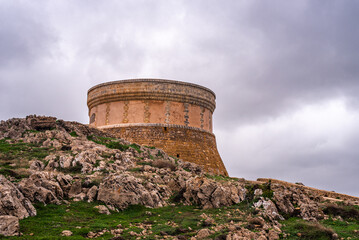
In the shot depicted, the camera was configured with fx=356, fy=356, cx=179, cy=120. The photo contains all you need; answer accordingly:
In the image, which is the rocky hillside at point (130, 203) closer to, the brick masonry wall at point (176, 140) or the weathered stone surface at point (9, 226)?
the weathered stone surface at point (9, 226)

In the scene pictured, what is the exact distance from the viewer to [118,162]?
1574 centimetres

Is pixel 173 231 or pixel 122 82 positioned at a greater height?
pixel 122 82

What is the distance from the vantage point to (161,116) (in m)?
24.2

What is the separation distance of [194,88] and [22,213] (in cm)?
1720

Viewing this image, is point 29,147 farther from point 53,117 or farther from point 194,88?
point 194,88

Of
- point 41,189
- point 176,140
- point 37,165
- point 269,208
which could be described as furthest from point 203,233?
point 176,140

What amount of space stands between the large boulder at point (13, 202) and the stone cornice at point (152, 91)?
48.6ft

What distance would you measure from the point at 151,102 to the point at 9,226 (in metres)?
16.4

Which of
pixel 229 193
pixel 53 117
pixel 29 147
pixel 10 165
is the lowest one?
pixel 229 193

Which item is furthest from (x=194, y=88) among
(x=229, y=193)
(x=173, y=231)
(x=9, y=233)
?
(x=9, y=233)

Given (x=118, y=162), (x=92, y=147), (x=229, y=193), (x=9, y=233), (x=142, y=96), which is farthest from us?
(x=142, y=96)

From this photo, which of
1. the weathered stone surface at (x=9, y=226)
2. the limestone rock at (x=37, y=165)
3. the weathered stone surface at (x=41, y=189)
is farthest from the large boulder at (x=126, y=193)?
the weathered stone surface at (x=9, y=226)

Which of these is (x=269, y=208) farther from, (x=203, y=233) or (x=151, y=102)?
(x=151, y=102)

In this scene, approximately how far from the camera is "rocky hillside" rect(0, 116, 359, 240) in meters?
9.36
